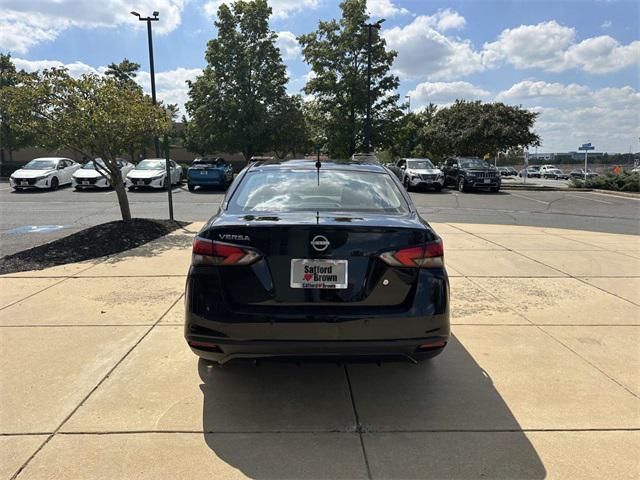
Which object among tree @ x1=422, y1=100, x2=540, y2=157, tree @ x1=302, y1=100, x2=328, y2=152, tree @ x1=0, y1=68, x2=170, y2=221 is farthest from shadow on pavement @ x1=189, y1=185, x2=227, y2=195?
tree @ x1=422, y1=100, x2=540, y2=157

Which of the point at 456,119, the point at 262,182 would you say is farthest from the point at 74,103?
the point at 456,119

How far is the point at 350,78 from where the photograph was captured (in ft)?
93.8

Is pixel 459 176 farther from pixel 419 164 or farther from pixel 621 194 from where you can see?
pixel 621 194

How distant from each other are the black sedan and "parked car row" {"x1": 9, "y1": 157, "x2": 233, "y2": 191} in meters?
18.4

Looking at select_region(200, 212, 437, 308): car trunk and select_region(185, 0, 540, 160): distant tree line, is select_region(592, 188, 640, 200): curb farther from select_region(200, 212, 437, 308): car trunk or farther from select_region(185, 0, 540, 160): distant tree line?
select_region(200, 212, 437, 308): car trunk

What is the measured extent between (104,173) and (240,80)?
12366mm

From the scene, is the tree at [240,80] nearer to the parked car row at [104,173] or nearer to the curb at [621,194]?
the parked car row at [104,173]

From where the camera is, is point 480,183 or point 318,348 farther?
point 480,183

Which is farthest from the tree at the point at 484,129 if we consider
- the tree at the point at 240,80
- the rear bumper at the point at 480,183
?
the tree at the point at 240,80

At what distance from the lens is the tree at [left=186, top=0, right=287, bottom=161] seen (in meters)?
29.3

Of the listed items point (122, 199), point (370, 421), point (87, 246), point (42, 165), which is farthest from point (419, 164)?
point (370, 421)

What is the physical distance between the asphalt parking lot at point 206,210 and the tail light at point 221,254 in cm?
663

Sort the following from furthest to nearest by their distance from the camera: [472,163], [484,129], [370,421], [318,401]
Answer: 1. [484,129]
2. [472,163]
3. [318,401]
4. [370,421]

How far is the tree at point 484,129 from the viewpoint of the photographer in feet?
93.5
